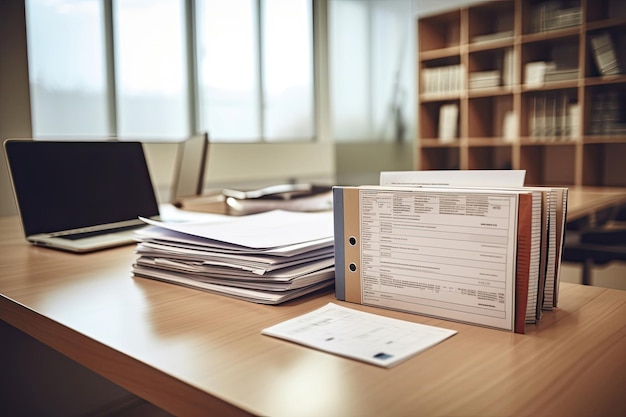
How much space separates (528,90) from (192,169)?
9.75ft

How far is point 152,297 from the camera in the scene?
0.87 metres

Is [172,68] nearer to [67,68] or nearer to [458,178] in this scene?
[67,68]

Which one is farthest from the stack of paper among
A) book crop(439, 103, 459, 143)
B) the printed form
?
book crop(439, 103, 459, 143)

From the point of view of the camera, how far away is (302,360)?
60cm

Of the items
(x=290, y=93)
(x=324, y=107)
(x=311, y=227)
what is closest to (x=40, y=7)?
(x=290, y=93)

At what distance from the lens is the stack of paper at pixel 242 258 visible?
2.74 ft

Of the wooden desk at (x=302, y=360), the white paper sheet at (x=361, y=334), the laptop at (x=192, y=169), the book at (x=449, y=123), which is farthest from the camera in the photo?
the book at (x=449, y=123)

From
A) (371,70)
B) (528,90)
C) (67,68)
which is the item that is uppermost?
(371,70)

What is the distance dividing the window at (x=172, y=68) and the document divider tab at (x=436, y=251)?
125 inches

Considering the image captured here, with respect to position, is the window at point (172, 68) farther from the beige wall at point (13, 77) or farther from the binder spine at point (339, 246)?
the binder spine at point (339, 246)

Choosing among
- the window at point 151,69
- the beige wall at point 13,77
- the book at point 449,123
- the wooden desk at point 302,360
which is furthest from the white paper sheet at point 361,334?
the book at point 449,123

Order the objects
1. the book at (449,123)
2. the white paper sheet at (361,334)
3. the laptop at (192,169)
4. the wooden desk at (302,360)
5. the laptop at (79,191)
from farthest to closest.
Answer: the book at (449,123)
the laptop at (192,169)
the laptop at (79,191)
the white paper sheet at (361,334)
the wooden desk at (302,360)

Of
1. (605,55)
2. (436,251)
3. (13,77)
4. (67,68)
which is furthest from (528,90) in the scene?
(436,251)

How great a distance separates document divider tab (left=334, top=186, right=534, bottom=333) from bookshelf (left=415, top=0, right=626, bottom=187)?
357 centimetres
